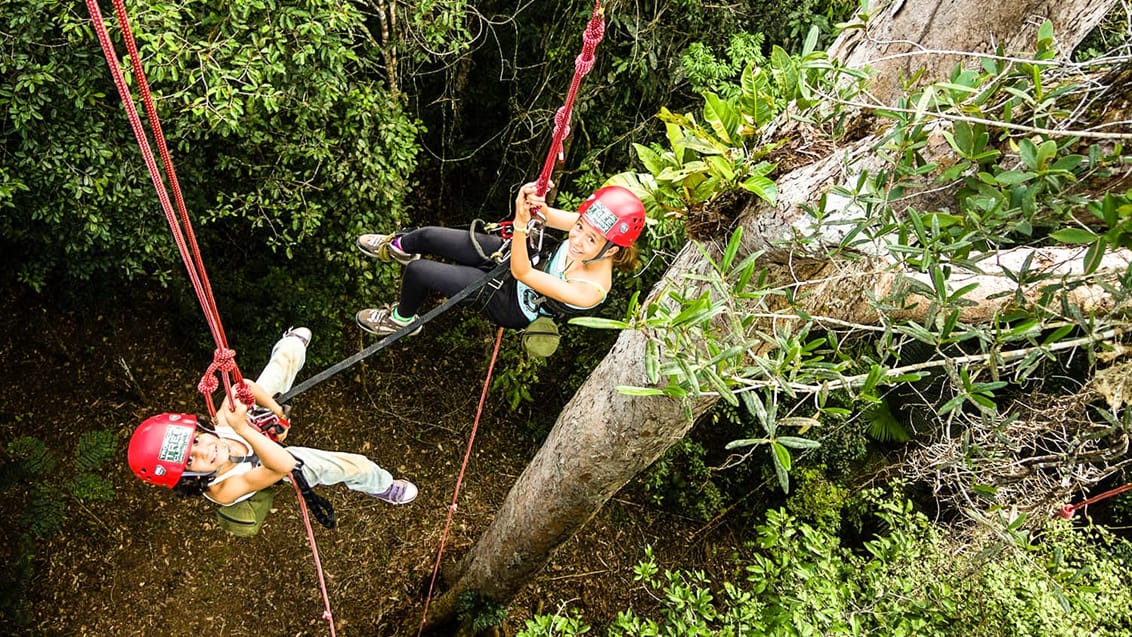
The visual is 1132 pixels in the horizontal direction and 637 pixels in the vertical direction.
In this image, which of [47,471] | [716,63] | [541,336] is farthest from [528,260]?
[47,471]

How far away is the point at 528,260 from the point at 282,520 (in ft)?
11.6

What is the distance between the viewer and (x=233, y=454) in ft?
9.45

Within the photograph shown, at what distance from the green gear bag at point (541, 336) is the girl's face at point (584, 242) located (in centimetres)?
50

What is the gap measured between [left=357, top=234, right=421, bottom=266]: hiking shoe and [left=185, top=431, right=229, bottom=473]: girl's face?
1.15 m

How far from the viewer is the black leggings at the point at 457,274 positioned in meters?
3.11

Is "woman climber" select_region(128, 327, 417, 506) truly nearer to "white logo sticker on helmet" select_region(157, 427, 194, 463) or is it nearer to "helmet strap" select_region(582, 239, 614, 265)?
"white logo sticker on helmet" select_region(157, 427, 194, 463)

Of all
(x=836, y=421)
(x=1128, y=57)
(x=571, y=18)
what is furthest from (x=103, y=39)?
(x=836, y=421)

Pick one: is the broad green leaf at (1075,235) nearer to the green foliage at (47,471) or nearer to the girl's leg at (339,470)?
the girl's leg at (339,470)

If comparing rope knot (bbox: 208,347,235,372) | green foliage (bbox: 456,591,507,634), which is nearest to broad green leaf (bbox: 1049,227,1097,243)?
rope knot (bbox: 208,347,235,372)

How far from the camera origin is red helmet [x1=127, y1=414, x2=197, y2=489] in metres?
2.61

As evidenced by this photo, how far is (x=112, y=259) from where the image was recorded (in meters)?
4.27

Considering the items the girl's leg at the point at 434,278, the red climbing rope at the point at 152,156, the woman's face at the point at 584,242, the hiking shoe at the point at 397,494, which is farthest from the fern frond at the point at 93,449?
the woman's face at the point at 584,242

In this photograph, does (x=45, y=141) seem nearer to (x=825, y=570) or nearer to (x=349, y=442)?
(x=349, y=442)

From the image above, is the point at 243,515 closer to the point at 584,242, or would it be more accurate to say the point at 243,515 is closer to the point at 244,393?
the point at 244,393
